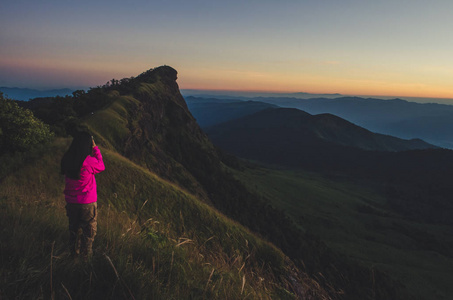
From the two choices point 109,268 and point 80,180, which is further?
point 80,180

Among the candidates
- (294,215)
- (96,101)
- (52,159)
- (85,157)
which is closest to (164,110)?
(96,101)

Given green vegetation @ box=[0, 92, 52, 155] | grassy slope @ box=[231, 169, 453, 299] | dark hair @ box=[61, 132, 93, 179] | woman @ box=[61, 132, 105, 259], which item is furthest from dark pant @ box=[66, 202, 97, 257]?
grassy slope @ box=[231, 169, 453, 299]

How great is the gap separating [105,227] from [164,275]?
6.95 feet

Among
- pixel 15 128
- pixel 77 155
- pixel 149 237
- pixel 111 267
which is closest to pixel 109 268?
pixel 111 267

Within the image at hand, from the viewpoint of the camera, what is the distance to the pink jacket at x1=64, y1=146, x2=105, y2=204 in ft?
17.1

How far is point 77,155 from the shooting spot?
5.22 meters

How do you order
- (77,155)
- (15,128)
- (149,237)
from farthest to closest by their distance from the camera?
(15,128)
(77,155)
(149,237)

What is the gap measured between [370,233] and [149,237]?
308ft

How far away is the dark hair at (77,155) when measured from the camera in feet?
16.9

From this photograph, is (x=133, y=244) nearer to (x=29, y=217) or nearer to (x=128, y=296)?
(x=128, y=296)

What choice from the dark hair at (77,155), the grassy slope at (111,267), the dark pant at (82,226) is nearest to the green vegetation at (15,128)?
the grassy slope at (111,267)

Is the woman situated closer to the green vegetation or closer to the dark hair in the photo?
the dark hair

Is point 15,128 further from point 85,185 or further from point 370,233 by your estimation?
point 370,233

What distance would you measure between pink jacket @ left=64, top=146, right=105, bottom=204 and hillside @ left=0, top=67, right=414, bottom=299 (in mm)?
481
